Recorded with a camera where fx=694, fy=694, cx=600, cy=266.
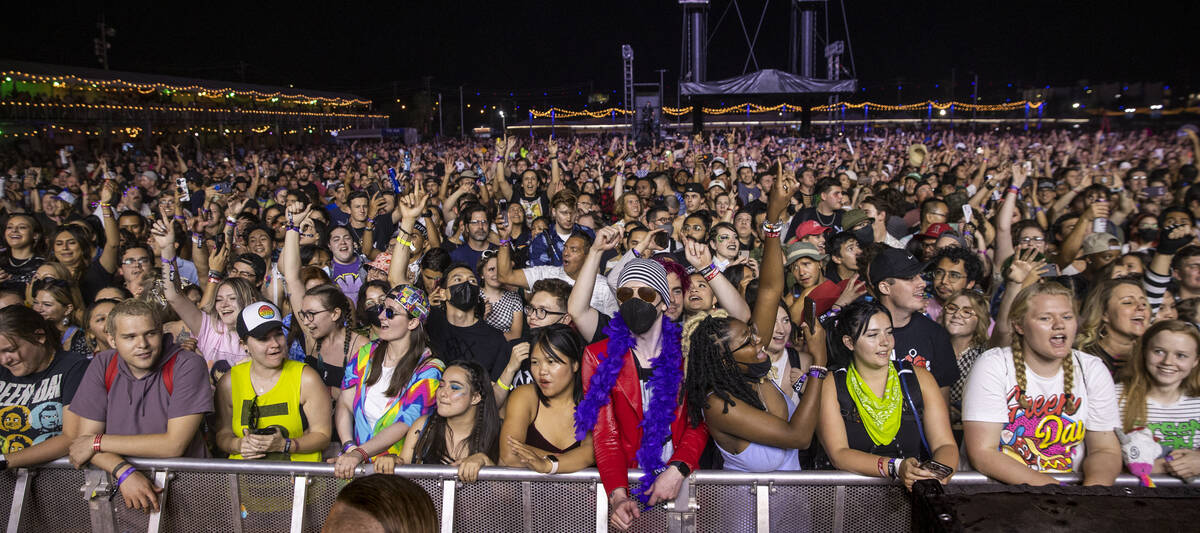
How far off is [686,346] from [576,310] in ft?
2.74

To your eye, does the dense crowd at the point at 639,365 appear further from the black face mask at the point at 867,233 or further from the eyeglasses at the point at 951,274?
the black face mask at the point at 867,233

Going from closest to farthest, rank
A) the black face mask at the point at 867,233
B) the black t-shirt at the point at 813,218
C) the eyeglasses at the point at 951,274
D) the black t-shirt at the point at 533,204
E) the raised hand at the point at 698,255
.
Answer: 1. the raised hand at the point at 698,255
2. the eyeglasses at the point at 951,274
3. the black face mask at the point at 867,233
4. the black t-shirt at the point at 813,218
5. the black t-shirt at the point at 533,204

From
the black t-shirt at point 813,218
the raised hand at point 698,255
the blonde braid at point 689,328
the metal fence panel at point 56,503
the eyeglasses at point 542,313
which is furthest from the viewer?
the black t-shirt at point 813,218

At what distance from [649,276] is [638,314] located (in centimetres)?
27

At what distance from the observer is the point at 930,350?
140 inches

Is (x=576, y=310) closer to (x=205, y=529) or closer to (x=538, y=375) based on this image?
(x=538, y=375)

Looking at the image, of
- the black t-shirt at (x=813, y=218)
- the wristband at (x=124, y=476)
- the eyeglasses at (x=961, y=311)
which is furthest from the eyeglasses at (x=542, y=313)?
the black t-shirt at (x=813, y=218)

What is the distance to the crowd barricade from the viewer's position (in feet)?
9.00

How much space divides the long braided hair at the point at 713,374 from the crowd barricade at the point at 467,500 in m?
0.28

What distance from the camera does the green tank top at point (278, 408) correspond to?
10.9ft

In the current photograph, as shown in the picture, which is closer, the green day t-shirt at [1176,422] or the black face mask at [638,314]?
the green day t-shirt at [1176,422]

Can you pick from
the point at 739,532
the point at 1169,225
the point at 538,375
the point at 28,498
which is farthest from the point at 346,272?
the point at 1169,225

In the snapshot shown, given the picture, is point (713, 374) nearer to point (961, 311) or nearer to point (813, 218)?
point (961, 311)

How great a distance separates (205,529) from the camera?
3012mm
